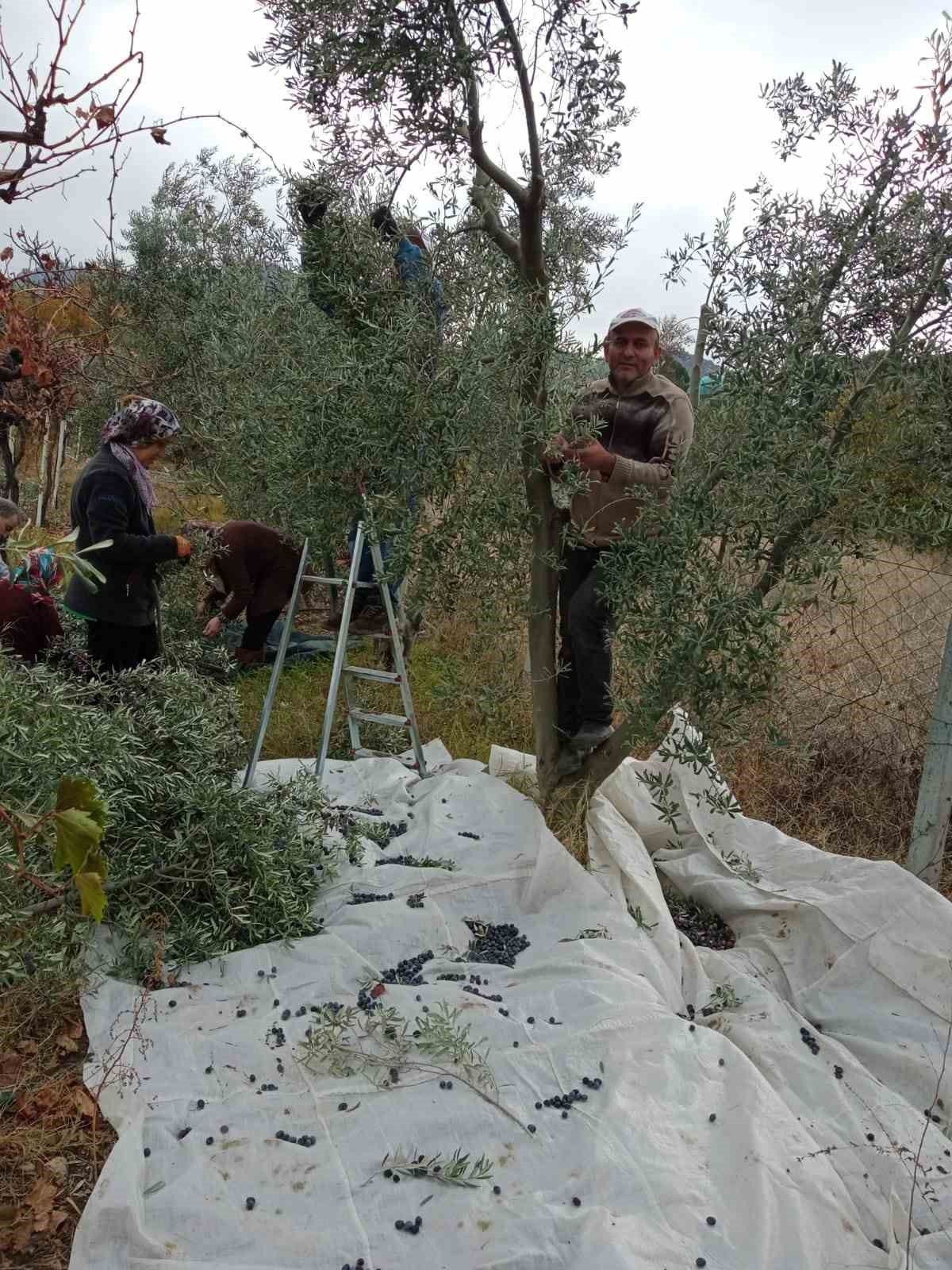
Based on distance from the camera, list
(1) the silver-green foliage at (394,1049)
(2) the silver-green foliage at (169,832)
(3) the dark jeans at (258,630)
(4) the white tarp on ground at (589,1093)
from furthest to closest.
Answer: (3) the dark jeans at (258,630), (2) the silver-green foliage at (169,832), (1) the silver-green foliage at (394,1049), (4) the white tarp on ground at (589,1093)

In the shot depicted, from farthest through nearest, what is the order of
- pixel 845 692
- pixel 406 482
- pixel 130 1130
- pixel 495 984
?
1. pixel 845 692
2. pixel 406 482
3. pixel 495 984
4. pixel 130 1130

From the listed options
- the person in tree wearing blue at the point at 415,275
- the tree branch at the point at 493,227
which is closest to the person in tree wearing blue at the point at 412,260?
the person in tree wearing blue at the point at 415,275

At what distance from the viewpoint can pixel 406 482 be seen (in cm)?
402

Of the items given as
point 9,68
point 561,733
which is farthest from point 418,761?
point 9,68

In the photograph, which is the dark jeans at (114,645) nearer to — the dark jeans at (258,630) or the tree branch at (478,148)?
the dark jeans at (258,630)

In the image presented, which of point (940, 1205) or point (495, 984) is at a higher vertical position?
point (495, 984)

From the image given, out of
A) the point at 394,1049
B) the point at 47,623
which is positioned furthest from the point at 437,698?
the point at 47,623

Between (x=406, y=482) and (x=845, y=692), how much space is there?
314 centimetres

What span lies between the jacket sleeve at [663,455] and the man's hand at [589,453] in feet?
0.16

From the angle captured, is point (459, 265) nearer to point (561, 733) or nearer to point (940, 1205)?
point (561, 733)

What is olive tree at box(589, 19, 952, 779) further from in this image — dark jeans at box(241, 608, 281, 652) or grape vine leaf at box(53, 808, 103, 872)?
dark jeans at box(241, 608, 281, 652)

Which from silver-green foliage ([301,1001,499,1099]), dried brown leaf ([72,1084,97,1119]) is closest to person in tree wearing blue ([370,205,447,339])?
silver-green foliage ([301,1001,499,1099])

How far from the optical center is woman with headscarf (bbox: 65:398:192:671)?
518 cm

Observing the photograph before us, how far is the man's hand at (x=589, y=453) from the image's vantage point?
13.2 ft
